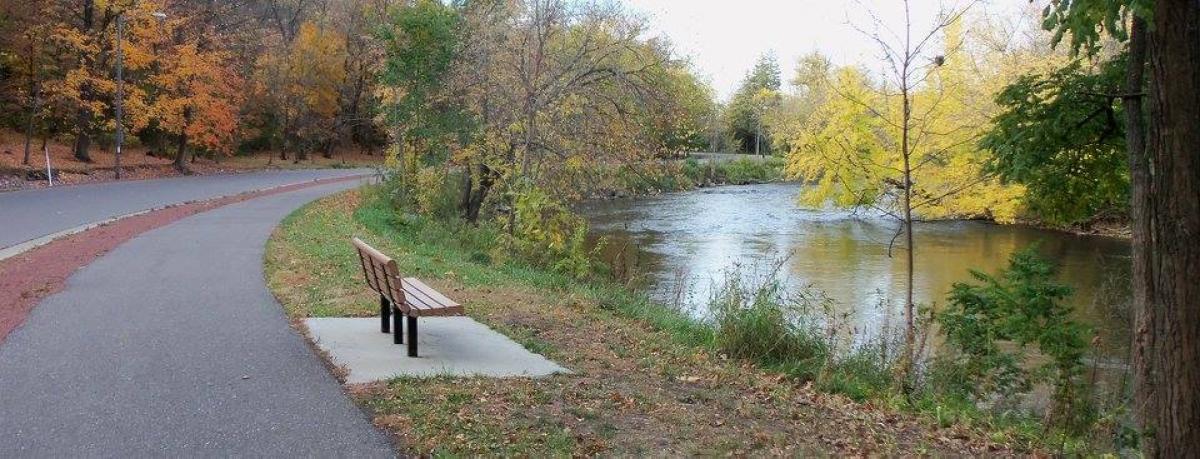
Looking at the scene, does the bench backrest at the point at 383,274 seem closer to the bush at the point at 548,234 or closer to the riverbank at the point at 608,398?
the riverbank at the point at 608,398

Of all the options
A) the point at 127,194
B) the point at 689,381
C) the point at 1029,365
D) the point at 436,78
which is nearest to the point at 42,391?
the point at 689,381

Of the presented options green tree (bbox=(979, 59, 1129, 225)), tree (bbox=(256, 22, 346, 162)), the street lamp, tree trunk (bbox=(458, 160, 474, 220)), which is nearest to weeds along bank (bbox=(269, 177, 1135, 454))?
green tree (bbox=(979, 59, 1129, 225))

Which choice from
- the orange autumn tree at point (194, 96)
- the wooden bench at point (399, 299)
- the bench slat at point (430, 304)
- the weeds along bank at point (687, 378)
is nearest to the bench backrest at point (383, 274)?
the wooden bench at point (399, 299)

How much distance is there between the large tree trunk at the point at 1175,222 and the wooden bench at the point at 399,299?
4883 millimetres

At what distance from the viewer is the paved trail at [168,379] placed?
198 inches

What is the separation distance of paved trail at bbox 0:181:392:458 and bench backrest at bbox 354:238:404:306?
0.75 m

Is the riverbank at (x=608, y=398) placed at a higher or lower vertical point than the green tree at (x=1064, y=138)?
lower

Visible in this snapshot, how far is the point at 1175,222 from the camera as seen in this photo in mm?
5789

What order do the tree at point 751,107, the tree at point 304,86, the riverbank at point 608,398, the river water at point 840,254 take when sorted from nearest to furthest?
the riverbank at point 608,398
the river water at point 840,254
the tree at point 304,86
the tree at point 751,107

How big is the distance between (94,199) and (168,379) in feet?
60.2

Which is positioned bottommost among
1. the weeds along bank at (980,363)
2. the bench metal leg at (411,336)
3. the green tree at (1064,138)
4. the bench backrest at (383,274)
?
the weeds along bank at (980,363)

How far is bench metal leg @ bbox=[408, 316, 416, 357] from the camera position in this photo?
6.93 metres

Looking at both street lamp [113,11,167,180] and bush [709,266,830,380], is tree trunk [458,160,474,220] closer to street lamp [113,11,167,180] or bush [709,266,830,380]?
street lamp [113,11,167,180]

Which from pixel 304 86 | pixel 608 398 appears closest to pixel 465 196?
pixel 608 398
